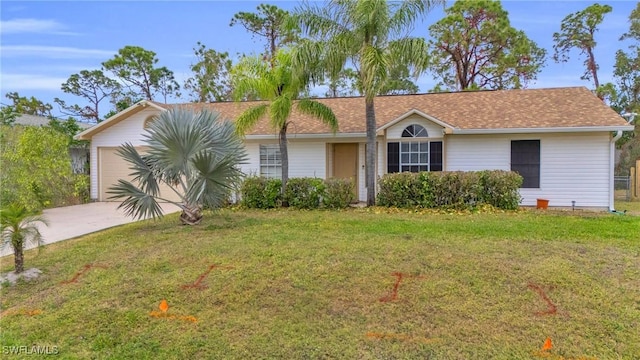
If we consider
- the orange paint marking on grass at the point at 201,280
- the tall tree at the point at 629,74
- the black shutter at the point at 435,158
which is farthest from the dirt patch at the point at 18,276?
the tall tree at the point at 629,74

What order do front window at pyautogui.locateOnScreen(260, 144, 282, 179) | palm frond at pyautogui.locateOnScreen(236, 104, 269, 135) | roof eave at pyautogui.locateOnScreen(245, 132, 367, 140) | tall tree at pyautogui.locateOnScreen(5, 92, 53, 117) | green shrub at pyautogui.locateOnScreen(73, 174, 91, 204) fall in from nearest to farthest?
palm frond at pyautogui.locateOnScreen(236, 104, 269, 135) → roof eave at pyautogui.locateOnScreen(245, 132, 367, 140) → green shrub at pyautogui.locateOnScreen(73, 174, 91, 204) → front window at pyautogui.locateOnScreen(260, 144, 282, 179) → tall tree at pyautogui.locateOnScreen(5, 92, 53, 117)

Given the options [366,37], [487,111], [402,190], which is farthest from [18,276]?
[487,111]

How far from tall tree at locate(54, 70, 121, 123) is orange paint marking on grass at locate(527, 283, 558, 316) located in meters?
35.1

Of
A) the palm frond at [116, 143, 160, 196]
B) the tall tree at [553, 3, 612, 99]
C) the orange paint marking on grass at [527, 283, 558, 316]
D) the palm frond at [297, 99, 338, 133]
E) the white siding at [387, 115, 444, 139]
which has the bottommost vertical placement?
the orange paint marking on grass at [527, 283, 558, 316]

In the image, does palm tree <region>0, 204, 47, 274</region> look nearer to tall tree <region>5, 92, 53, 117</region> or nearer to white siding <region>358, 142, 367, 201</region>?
white siding <region>358, 142, 367, 201</region>

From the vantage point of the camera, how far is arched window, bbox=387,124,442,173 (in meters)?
12.4

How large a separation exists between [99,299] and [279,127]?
713 cm

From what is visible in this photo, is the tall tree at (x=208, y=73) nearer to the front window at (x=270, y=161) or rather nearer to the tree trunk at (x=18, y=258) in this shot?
the front window at (x=270, y=161)

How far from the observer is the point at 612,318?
407cm

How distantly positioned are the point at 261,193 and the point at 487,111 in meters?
7.97

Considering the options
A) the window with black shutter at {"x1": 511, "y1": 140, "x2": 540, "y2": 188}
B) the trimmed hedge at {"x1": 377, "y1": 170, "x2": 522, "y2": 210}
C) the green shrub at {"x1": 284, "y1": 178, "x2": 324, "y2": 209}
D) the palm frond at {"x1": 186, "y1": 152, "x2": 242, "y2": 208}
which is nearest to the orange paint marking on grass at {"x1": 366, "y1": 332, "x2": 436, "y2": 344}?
the palm frond at {"x1": 186, "y1": 152, "x2": 242, "y2": 208}

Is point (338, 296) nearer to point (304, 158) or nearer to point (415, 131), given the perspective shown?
point (415, 131)

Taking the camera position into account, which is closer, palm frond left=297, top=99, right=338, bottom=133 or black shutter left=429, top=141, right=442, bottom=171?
palm frond left=297, top=99, right=338, bottom=133

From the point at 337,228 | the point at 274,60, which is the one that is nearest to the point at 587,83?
the point at 274,60
